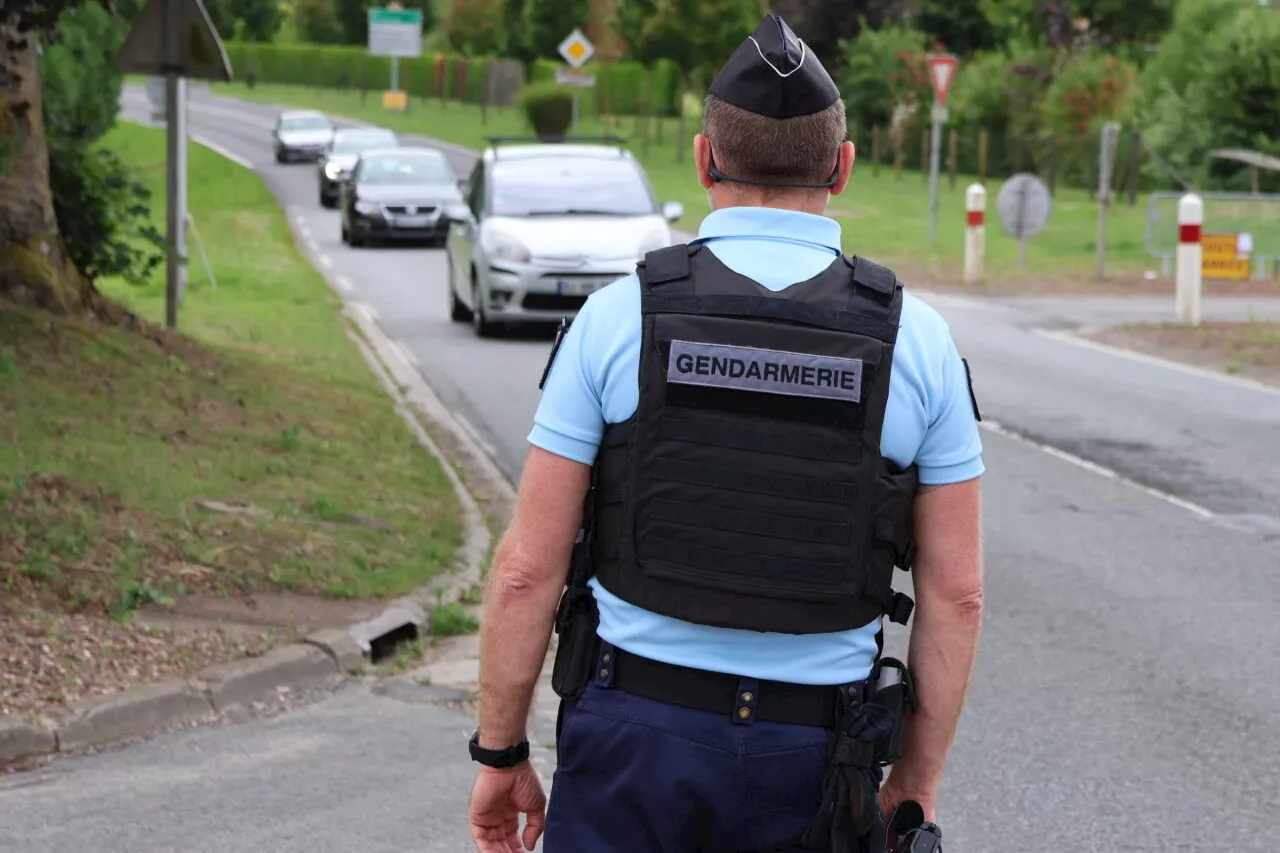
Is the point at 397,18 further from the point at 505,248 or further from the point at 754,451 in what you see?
the point at 754,451

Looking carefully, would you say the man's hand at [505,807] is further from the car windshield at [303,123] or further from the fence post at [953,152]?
the car windshield at [303,123]

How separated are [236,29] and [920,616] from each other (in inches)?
4297

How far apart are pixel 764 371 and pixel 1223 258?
23.1m

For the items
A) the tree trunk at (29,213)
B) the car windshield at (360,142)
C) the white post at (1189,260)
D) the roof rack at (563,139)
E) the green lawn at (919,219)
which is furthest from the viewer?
the car windshield at (360,142)

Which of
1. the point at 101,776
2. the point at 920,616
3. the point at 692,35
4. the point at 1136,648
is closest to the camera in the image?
the point at 920,616

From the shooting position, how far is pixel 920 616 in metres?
2.80

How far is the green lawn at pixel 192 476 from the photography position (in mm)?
7531

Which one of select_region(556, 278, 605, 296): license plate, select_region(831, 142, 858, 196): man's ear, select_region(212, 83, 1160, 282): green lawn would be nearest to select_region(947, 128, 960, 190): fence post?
select_region(212, 83, 1160, 282): green lawn

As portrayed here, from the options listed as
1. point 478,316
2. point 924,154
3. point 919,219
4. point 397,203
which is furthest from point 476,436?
point 924,154

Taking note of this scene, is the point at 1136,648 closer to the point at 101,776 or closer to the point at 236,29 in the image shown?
the point at 101,776

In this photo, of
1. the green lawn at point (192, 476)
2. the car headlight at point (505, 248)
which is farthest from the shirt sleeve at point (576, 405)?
the car headlight at point (505, 248)

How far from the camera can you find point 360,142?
42844 mm

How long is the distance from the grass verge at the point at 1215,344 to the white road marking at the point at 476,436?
6715 millimetres

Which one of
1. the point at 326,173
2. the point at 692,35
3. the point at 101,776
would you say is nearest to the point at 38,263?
the point at 101,776
